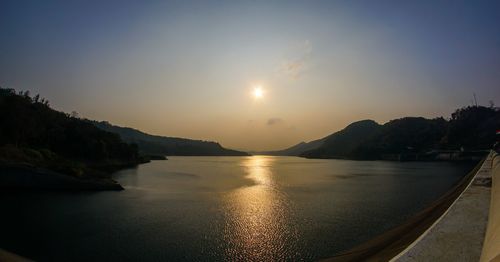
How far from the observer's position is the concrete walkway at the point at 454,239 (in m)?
6.92

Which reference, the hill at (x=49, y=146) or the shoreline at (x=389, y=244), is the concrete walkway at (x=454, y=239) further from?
the hill at (x=49, y=146)

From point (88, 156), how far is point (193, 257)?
4081 inches

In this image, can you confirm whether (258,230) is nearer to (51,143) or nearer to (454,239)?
(454,239)

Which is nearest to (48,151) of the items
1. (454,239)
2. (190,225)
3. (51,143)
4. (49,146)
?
(49,146)

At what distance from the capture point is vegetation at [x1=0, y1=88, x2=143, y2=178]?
55969 mm

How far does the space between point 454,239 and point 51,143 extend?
115441mm

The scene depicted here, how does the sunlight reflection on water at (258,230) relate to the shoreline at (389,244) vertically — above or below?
below

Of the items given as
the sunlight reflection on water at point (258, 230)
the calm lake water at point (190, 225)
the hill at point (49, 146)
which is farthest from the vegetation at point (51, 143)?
the sunlight reflection on water at point (258, 230)

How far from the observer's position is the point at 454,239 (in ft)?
26.3

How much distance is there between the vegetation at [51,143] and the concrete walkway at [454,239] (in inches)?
2179

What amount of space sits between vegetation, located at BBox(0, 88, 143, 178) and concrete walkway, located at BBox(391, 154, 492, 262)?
55334 mm

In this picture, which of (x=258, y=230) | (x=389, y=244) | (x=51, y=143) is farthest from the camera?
(x=51, y=143)

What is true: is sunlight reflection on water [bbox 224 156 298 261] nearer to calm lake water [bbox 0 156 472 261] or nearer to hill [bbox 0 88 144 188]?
calm lake water [bbox 0 156 472 261]

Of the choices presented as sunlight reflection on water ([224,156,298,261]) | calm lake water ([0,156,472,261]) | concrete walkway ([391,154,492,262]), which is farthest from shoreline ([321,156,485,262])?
sunlight reflection on water ([224,156,298,261])
